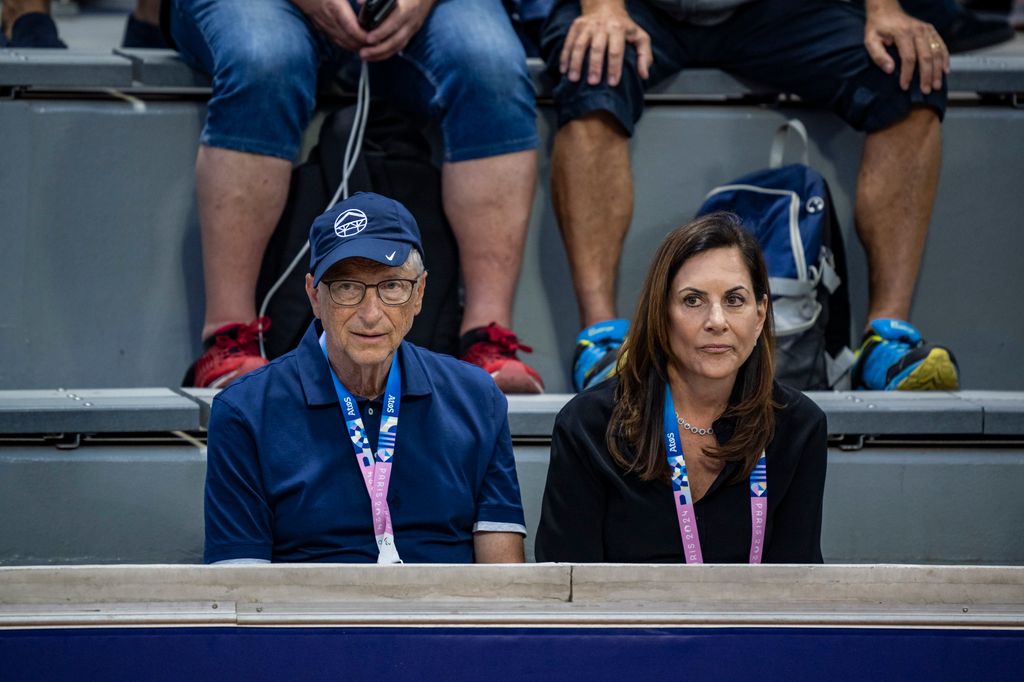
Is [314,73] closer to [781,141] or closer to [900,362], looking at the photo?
[781,141]

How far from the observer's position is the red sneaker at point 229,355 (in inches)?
102

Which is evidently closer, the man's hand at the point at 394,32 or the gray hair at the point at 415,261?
the gray hair at the point at 415,261

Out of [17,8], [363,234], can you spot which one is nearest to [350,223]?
[363,234]

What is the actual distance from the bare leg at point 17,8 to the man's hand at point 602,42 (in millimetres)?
1380

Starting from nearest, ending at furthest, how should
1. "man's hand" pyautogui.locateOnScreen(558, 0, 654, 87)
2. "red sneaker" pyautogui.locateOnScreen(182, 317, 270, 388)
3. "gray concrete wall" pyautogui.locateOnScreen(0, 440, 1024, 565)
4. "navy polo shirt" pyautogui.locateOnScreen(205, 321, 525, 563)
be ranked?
"navy polo shirt" pyautogui.locateOnScreen(205, 321, 525, 563), "gray concrete wall" pyautogui.locateOnScreen(0, 440, 1024, 565), "red sneaker" pyautogui.locateOnScreen(182, 317, 270, 388), "man's hand" pyautogui.locateOnScreen(558, 0, 654, 87)

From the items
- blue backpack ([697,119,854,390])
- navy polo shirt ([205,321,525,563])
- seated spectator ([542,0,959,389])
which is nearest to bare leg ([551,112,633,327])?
seated spectator ([542,0,959,389])

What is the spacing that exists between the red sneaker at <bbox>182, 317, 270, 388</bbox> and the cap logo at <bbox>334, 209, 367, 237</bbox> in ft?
2.34

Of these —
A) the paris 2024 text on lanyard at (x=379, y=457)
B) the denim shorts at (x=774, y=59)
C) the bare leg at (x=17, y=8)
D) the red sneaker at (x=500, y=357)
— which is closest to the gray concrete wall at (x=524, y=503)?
the red sneaker at (x=500, y=357)

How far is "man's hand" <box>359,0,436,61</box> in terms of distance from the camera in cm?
277

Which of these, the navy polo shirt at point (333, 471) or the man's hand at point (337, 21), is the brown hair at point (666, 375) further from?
the man's hand at point (337, 21)

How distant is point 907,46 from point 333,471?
170cm

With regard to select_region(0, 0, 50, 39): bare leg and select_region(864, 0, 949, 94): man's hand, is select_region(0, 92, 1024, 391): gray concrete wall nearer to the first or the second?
select_region(864, 0, 949, 94): man's hand

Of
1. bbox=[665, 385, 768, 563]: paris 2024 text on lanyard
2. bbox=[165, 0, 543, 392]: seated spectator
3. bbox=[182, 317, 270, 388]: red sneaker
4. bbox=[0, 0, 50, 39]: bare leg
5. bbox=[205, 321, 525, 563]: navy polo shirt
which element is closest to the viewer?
bbox=[205, 321, 525, 563]: navy polo shirt

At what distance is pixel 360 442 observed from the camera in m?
1.90
